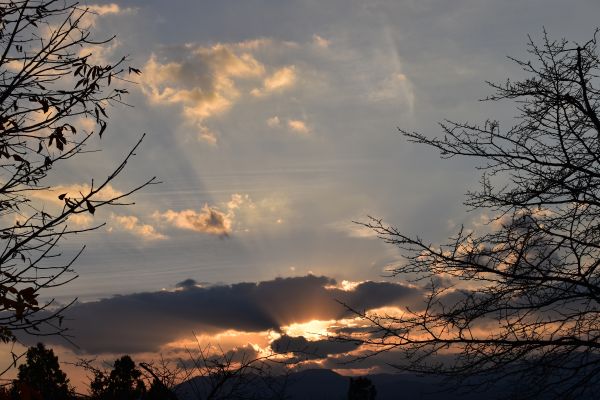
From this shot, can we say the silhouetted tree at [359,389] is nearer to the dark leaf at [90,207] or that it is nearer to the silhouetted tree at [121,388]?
the silhouetted tree at [121,388]

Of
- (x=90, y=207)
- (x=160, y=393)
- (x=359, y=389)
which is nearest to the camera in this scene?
(x=90, y=207)

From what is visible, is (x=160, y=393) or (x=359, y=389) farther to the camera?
(x=359, y=389)

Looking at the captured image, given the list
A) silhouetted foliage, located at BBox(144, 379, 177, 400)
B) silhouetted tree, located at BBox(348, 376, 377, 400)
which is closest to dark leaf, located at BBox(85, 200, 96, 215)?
silhouetted foliage, located at BBox(144, 379, 177, 400)

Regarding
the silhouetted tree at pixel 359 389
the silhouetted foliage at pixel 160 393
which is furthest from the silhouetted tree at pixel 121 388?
the silhouetted tree at pixel 359 389

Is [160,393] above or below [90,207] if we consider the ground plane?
below

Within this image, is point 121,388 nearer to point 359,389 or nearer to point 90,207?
point 90,207

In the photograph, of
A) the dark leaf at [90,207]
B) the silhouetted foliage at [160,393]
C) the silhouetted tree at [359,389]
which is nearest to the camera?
the dark leaf at [90,207]

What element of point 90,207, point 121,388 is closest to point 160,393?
point 121,388

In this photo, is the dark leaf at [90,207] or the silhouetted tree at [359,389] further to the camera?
the silhouetted tree at [359,389]

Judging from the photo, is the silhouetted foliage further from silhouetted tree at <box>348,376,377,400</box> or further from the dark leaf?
silhouetted tree at <box>348,376,377,400</box>

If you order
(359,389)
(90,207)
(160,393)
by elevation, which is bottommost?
(359,389)

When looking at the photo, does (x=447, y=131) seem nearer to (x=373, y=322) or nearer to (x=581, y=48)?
(x=581, y=48)

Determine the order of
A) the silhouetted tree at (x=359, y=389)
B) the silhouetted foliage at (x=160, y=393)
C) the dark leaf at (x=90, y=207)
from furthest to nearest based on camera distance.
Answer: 1. the silhouetted tree at (x=359, y=389)
2. the silhouetted foliage at (x=160, y=393)
3. the dark leaf at (x=90, y=207)

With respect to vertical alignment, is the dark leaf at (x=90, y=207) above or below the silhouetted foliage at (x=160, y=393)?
above
